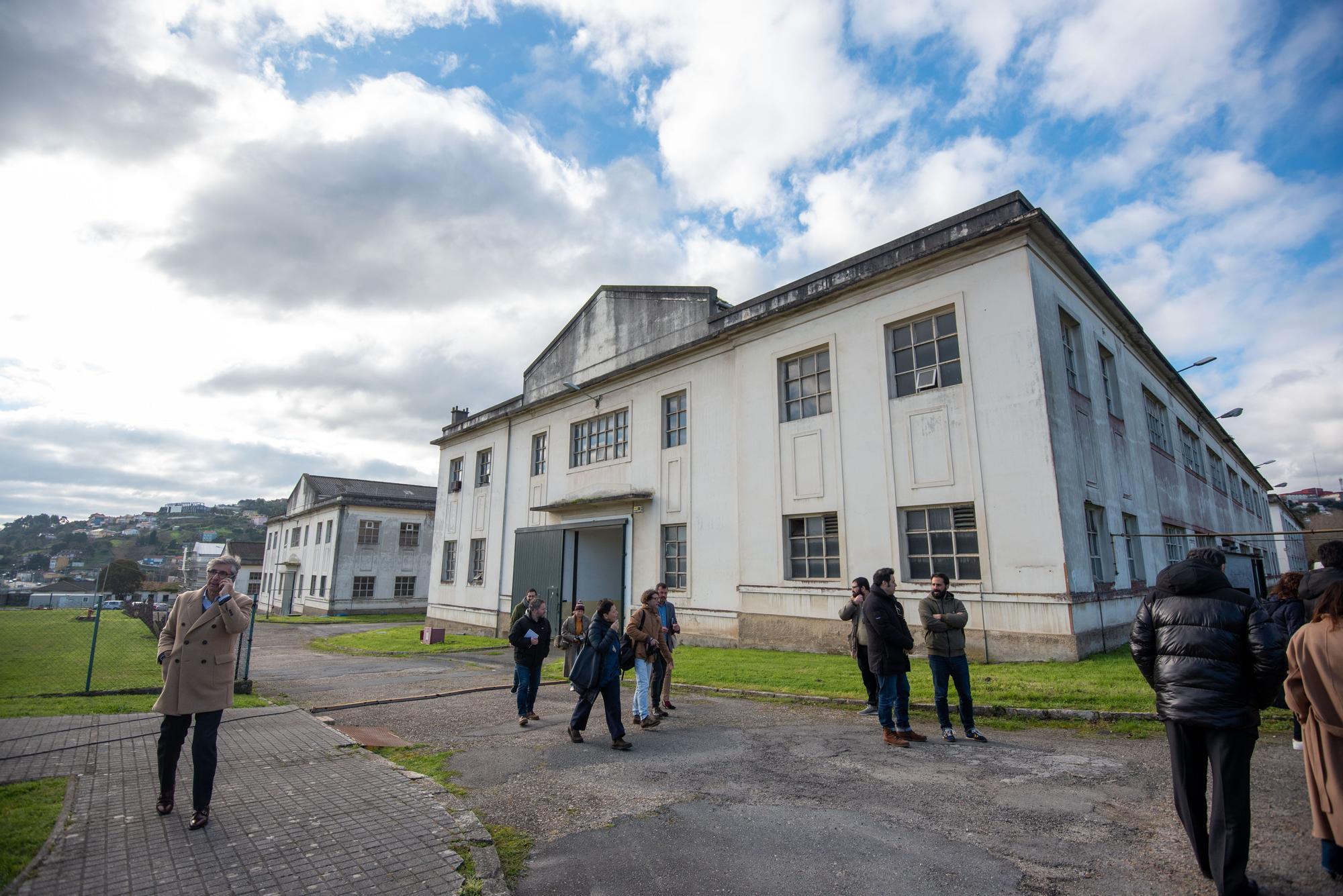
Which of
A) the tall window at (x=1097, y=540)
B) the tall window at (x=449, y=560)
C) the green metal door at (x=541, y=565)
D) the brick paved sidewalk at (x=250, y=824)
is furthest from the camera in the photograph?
the tall window at (x=449, y=560)

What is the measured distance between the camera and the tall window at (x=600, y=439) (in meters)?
18.8

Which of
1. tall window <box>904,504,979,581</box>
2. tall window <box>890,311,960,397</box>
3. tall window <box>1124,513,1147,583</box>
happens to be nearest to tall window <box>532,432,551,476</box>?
tall window <box>890,311,960,397</box>

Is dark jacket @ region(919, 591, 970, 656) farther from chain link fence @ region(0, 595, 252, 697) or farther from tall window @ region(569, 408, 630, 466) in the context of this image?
tall window @ region(569, 408, 630, 466)

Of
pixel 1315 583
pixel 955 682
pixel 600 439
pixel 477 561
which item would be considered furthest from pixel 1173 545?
pixel 477 561

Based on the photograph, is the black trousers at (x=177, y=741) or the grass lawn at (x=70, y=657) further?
the grass lawn at (x=70, y=657)

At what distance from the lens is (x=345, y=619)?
119 feet

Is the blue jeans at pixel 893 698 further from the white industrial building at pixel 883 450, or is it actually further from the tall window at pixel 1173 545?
the tall window at pixel 1173 545

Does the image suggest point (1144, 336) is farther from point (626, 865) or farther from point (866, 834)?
point (626, 865)

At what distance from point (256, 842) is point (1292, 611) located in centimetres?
874

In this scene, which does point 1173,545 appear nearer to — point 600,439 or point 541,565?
point 600,439

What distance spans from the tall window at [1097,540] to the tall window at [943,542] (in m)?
2.09

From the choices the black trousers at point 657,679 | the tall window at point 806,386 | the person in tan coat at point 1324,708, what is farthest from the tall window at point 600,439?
the person in tan coat at point 1324,708

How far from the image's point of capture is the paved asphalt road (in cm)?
370

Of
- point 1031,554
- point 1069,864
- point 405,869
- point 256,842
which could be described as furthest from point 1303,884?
point 1031,554
